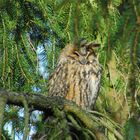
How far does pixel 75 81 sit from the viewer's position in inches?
119

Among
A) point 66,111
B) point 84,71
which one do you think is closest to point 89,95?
point 84,71

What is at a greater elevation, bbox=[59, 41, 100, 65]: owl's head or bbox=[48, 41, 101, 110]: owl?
bbox=[59, 41, 100, 65]: owl's head

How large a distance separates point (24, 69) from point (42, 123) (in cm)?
110

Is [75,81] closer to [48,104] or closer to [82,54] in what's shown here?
[82,54]

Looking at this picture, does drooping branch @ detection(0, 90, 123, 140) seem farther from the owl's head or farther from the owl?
the owl's head

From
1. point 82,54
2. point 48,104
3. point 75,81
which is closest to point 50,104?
point 48,104

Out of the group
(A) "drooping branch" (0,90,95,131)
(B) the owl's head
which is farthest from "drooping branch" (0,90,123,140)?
(B) the owl's head

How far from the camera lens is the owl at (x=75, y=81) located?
3.00 m

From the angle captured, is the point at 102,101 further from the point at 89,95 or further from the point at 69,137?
the point at 69,137

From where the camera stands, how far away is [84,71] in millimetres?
3082

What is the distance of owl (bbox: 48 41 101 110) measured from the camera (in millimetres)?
2996

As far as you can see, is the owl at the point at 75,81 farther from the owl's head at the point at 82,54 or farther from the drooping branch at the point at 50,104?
the drooping branch at the point at 50,104

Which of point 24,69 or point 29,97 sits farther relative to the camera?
point 24,69

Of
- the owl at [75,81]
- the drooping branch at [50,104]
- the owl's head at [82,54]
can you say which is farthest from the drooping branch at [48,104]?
the owl's head at [82,54]
